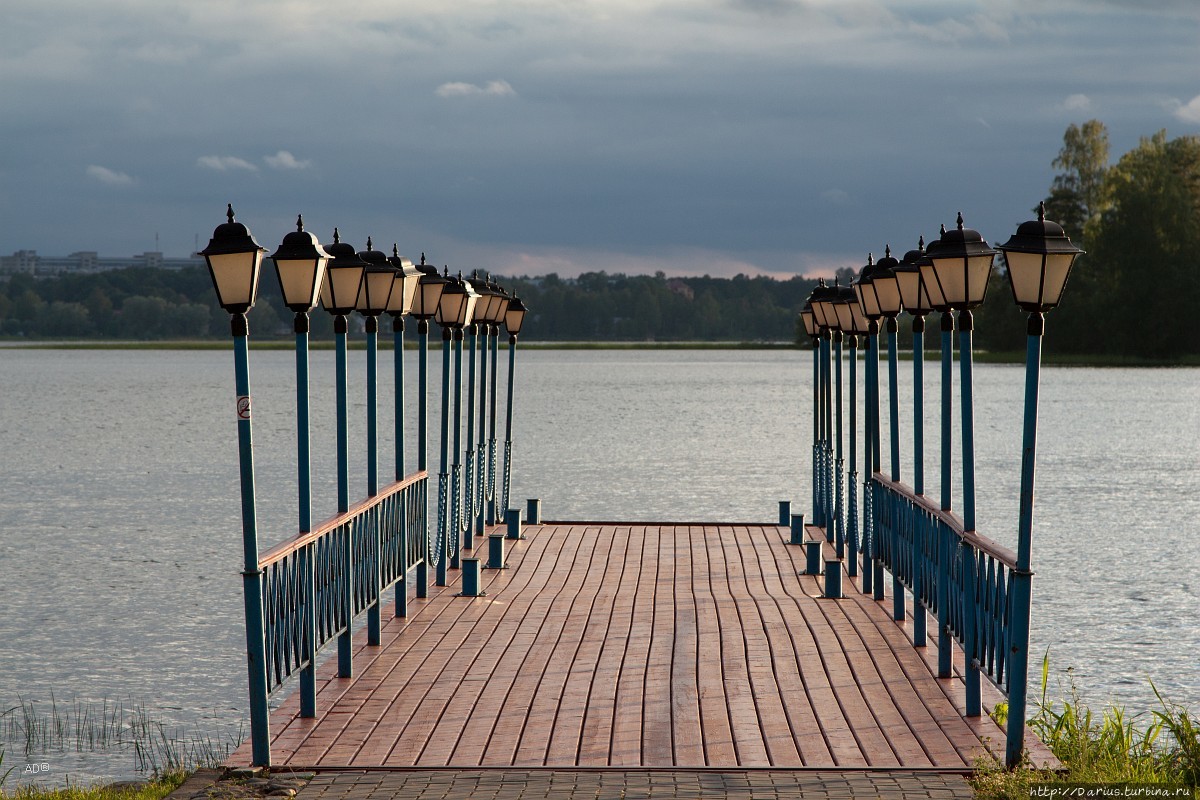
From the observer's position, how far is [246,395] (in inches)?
271

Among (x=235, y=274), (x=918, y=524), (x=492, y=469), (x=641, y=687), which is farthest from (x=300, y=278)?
(x=492, y=469)

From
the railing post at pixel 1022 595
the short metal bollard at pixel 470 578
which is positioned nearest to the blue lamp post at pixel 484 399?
the short metal bollard at pixel 470 578

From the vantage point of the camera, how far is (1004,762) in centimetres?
689

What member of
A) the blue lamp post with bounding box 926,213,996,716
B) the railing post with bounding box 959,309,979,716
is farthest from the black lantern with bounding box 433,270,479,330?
the railing post with bounding box 959,309,979,716

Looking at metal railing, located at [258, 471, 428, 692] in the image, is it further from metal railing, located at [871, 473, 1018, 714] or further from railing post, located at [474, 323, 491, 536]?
railing post, located at [474, 323, 491, 536]

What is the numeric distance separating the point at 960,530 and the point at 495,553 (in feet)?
20.6

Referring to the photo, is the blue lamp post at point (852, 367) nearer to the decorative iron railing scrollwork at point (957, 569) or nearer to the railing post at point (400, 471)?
the decorative iron railing scrollwork at point (957, 569)

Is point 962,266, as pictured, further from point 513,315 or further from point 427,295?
point 513,315

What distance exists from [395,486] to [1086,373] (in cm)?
8073

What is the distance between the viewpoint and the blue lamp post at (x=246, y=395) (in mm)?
6855

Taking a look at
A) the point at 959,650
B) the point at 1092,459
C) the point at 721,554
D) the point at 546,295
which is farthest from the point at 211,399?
the point at 546,295

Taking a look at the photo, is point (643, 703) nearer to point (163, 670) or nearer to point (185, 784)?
point (185, 784)

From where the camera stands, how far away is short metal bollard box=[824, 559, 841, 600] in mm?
11758

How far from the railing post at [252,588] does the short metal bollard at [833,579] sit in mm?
5940
